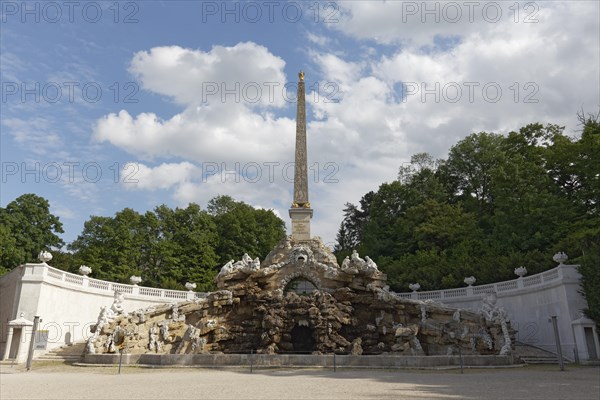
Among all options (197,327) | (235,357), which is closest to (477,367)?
(235,357)

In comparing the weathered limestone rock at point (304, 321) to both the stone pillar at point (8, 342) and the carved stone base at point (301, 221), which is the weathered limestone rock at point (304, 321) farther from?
the carved stone base at point (301, 221)

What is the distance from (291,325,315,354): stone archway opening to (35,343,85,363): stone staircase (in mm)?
10916

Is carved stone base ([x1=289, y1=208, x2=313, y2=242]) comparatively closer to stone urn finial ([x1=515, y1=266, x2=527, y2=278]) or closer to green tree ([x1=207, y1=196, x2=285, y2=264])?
→ green tree ([x1=207, y1=196, x2=285, y2=264])

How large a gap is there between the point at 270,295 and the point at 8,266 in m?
19.8

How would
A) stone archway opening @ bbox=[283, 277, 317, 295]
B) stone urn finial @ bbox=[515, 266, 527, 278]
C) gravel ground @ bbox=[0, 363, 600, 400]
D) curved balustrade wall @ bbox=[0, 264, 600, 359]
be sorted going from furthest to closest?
stone archway opening @ bbox=[283, 277, 317, 295]
stone urn finial @ bbox=[515, 266, 527, 278]
curved balustrade wall @ bbox=[0, 264, 600, 359]
gravel ground @ bbox=[0, 363, 600, 400]

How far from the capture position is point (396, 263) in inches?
1510

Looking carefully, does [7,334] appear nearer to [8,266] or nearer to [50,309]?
[50,309]

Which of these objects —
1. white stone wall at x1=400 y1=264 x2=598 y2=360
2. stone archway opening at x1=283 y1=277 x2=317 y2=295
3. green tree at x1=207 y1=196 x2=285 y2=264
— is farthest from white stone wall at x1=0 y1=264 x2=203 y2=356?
white stone wall at x1=400 y1=264 x2=598 y2=360

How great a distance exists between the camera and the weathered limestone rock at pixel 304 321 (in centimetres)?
2431

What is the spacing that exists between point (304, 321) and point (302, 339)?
53.2 inches

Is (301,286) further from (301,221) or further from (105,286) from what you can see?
(105,286)

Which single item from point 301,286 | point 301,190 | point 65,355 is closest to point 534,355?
point 301,286

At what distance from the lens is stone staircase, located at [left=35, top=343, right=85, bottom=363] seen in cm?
2394

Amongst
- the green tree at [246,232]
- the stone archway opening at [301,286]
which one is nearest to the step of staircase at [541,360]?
the stone archway opening at [301,286]
